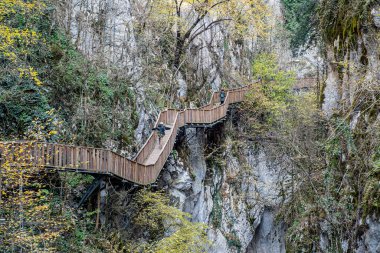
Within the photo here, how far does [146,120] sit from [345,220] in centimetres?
1089

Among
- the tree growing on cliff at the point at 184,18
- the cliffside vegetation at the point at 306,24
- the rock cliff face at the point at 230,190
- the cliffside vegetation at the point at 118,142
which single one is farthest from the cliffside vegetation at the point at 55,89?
the cliffside vegetation at the point at 306,24

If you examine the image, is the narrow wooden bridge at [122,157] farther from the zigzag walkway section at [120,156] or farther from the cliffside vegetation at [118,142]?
the cliffside vegetation at [118,142]

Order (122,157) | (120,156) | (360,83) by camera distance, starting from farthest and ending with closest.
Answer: (360,83)
(122,157)
(120,156)

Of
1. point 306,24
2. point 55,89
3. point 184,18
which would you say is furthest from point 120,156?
point 306,24

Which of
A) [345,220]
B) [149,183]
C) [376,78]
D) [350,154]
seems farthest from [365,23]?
[149,183]

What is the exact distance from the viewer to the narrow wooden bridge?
40.7 feet

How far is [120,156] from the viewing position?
14867mm

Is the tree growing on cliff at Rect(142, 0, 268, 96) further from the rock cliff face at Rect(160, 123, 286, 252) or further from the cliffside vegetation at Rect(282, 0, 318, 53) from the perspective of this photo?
the rock cliff face at Rect(160, 123, 286, 252)

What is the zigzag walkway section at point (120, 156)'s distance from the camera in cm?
1228

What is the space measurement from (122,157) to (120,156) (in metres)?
0.16

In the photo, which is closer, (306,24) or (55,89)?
(55,89)

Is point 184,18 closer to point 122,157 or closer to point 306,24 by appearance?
point 306,24

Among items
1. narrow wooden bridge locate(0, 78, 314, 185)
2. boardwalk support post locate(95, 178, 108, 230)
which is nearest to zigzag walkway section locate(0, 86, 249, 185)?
narrow wooden bridge locate(0, 78, 314, 185)

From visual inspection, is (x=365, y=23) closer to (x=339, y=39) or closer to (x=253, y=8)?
(x=339, y=39)
